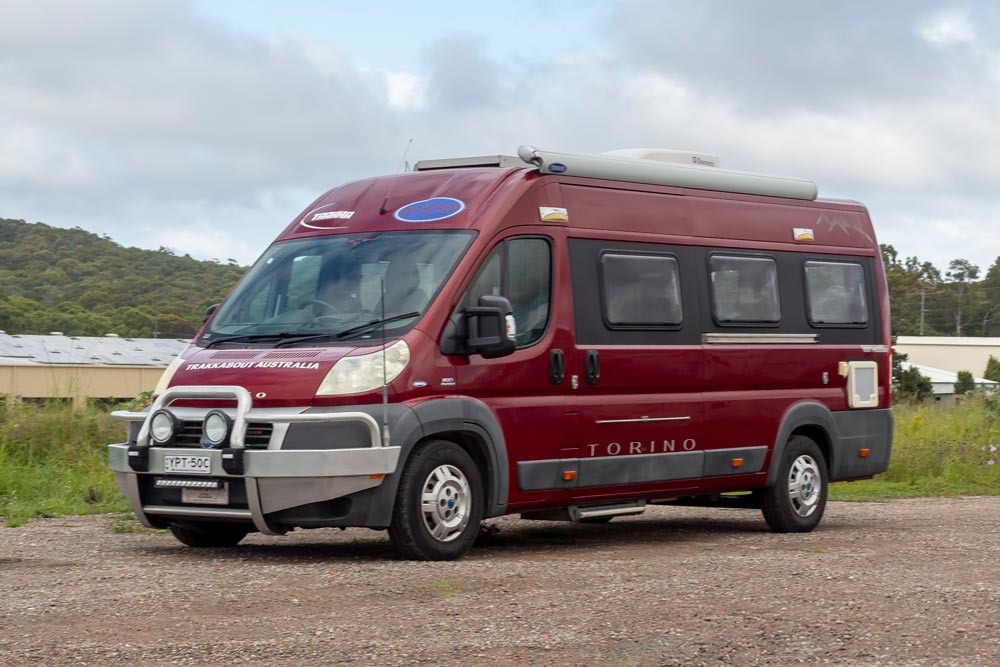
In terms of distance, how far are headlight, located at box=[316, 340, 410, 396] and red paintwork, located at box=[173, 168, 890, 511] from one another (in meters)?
0.05

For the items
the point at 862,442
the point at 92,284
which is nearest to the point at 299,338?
the point at 862,442

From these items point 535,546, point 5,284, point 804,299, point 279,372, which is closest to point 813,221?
point 804,299

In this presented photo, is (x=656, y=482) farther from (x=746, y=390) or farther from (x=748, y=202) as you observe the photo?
(x=748, y=202)

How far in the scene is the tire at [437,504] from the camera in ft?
31.2

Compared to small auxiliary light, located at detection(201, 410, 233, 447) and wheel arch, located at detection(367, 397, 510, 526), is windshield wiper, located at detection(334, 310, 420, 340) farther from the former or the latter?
small auxiliary light, located at detection(201, 410, 233, 447)

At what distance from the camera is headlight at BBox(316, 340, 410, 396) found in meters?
9.39

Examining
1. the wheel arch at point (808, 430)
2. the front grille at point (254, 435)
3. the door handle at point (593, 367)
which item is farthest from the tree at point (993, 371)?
the front grille at point (254, 435)

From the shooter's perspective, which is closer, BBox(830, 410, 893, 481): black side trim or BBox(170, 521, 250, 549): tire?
BBox(170, 521, 250, 549): tire

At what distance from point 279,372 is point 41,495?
5.73 metres

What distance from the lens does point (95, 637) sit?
21.9 feet

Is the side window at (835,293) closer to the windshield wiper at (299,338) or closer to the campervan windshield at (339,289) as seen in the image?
the campervan windshield at (339,289)

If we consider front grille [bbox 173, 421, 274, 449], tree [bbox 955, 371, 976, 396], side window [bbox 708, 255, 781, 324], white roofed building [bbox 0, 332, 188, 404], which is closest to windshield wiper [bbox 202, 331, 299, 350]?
front grille [bbox 173, 421, 274, 449]

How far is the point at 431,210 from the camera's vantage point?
34.4ft

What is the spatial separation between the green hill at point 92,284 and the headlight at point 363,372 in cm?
4308
